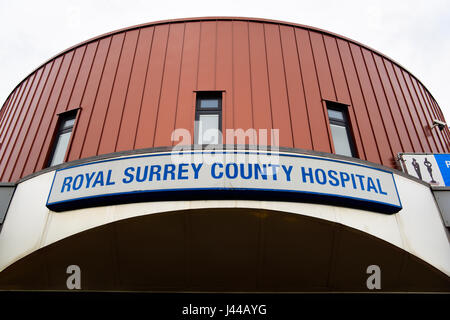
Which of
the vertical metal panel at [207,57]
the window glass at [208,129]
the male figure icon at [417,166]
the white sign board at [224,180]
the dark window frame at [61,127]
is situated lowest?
the white sign board at [224,180]

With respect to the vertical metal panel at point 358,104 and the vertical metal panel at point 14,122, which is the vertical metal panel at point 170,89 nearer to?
the vertical metal panel at point 358,104

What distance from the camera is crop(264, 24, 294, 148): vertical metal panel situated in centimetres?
623

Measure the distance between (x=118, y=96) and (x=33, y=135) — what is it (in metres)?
2.26

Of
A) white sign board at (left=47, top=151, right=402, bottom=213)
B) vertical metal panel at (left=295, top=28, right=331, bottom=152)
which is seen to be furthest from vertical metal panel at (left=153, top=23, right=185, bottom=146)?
vertical metal panel at (left=295, top=28, right=331, bottom=152)

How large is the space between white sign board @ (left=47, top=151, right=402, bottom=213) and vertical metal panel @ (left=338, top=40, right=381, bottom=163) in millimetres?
1423

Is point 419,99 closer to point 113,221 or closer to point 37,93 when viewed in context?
point 113,221

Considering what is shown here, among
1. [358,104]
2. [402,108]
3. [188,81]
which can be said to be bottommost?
[358,104]

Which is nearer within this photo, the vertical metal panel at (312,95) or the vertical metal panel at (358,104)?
the vertical metal panel at (312,95)

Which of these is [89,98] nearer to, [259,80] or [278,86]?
[259,80]

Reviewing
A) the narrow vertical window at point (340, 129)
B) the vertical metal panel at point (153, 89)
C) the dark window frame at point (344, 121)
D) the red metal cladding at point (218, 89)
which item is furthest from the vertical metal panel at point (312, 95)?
the vertical metal panel at point (153, 89)

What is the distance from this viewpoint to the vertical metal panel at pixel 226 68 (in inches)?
249

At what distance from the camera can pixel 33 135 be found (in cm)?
751

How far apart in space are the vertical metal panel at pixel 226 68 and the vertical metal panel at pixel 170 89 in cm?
81

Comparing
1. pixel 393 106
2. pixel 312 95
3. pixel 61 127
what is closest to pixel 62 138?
pixel 61 127
